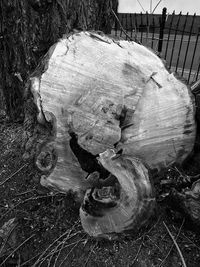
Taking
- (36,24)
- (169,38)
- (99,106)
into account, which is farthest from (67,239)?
(169,38)

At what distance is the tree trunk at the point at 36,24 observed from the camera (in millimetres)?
1786

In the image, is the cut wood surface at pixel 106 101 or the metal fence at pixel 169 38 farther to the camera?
the metal fence at pixel 169 38

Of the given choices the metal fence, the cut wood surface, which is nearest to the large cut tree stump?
the cut wood surface

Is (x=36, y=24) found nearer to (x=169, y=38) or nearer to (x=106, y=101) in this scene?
(x=106, y=101)

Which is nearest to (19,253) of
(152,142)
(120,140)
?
(120,140)

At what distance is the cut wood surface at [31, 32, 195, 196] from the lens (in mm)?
1440

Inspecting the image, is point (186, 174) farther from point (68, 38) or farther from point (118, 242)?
point (68, 38)

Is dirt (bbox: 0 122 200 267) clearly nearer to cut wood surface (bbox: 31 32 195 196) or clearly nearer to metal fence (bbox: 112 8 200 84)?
cut wood surface (bbox: 31 32 195 196)

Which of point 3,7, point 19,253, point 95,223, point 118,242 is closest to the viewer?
point 95,223

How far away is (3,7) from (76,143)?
111cm

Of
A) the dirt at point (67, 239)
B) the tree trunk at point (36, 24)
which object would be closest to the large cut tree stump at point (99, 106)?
the dirt at point (67, 239)

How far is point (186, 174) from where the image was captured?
164cm

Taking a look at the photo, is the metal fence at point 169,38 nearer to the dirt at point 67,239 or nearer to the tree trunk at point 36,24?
the tree trunk at point 36,24

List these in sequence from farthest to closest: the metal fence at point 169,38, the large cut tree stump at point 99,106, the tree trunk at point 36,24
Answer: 1. the metal fence at point 169,38
2. the tree trunk at point 36,24
3. the large cut tree stump at point 99,106
